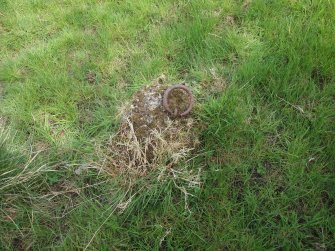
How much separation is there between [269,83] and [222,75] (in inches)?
16.7

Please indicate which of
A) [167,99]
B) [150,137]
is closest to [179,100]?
[167,99]

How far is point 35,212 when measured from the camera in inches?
94.0

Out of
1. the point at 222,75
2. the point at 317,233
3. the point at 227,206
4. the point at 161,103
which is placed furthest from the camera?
the point at 222,75

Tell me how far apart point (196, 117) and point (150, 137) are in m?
0.43

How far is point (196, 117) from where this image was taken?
2.60 metres

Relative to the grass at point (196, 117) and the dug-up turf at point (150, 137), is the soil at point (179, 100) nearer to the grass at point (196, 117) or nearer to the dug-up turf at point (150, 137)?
the dug-up turf at point (150, 137)

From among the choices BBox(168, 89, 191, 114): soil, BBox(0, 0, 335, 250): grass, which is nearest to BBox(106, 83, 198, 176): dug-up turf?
BBox(168, 89, 191, 114): soil

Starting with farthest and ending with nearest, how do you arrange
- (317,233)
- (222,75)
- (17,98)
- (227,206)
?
(17,98)
(222,75)
(227,206)
(317,233)

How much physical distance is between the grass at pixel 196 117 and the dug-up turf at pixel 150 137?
106 millimetres

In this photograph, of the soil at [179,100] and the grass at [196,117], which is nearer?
the grass at [196,117]

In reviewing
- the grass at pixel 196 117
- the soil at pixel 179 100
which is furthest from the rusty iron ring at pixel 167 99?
the grass at pixel 196 117

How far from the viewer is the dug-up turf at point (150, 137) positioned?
7.82 feet

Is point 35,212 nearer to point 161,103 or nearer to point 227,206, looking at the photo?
point 161,103

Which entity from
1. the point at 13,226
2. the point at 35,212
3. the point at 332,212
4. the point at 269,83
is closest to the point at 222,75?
the point at 269,83
